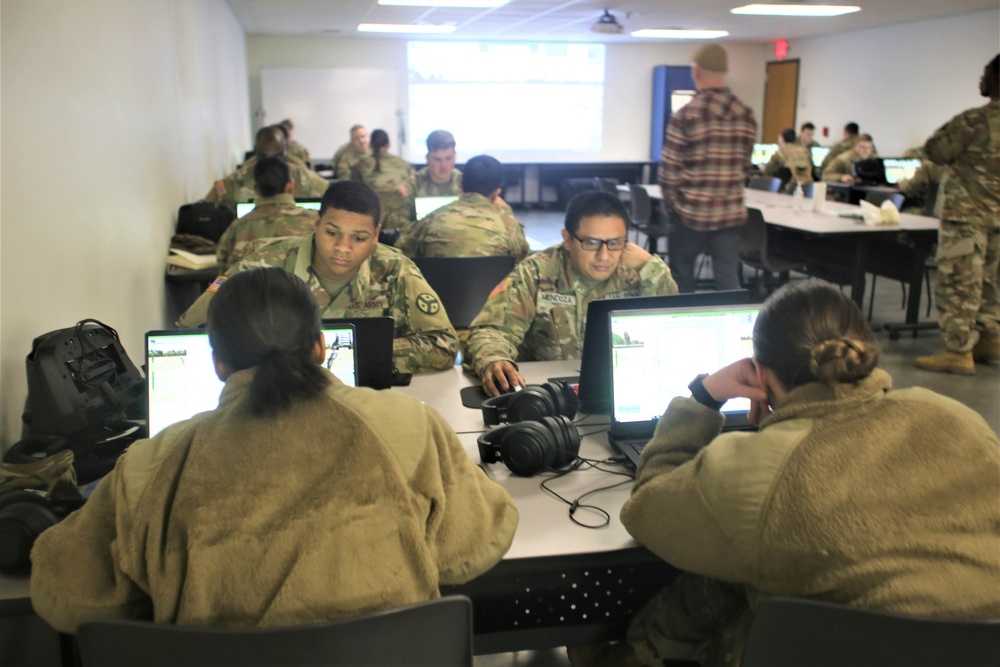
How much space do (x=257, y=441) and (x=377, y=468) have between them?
17 centimetres

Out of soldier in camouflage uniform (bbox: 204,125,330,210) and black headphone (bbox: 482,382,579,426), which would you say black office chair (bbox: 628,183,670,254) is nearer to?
soldier in camouflage uniform (bbox: 204,125,330,210)

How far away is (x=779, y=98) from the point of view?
13.5m

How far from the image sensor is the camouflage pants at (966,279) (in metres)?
4.73

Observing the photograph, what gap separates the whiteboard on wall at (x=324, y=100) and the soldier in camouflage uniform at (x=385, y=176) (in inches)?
187

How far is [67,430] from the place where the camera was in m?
1.88

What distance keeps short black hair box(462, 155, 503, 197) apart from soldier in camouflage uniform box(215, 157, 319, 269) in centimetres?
83

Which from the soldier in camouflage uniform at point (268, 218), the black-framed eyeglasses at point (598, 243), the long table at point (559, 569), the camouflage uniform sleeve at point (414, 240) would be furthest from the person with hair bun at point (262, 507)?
the camouflage uniform sleeve at point (414, 240)

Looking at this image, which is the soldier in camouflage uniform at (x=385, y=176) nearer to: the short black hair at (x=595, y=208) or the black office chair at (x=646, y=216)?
the black office chair at (x=646, y=216)

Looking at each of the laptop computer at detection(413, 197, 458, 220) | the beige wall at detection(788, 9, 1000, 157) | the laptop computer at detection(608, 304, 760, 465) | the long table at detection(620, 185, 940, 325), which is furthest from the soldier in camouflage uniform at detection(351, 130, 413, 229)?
the beige wall at detection(788, 9, 1000, 157)

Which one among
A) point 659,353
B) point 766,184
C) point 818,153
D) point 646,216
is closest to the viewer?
A: point 659,353

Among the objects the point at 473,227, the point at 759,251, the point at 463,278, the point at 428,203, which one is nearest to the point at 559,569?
the point at 463,278

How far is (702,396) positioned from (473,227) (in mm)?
2753

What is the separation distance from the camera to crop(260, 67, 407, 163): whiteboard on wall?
12117mm

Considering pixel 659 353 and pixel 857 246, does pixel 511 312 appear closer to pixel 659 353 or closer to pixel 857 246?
pixel 659 353
